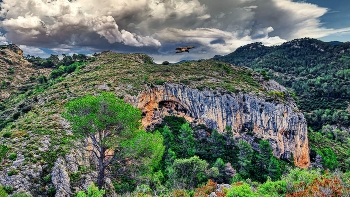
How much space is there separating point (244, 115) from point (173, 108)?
81.0 ft

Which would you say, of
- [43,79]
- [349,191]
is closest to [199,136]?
[349,191]

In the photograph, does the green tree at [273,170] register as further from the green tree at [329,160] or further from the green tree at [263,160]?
the green tree at [329,160]

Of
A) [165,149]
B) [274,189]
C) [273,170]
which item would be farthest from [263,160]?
[274,189]

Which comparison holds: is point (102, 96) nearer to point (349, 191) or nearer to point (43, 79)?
point (349, 191)

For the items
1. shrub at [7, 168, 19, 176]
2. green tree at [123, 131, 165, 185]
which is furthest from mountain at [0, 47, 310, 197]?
green tree at [123, 131, 165, 185]

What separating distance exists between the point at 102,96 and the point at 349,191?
2390cm

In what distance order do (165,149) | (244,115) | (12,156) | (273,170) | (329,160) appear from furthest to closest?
(244,115), (329,160), (273,170), (165,149), (12,156)

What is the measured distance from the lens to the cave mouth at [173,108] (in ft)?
267

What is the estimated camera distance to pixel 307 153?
3398 inches

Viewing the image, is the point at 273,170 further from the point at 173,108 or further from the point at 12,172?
the point at 12,172

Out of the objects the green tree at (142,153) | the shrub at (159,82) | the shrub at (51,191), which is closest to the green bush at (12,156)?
the shrub at (51,191)

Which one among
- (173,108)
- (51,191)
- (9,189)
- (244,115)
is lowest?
(244,115)

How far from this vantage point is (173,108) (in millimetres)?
82438

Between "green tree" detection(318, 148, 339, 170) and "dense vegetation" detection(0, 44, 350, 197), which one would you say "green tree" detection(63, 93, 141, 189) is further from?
"green tree" detection(318, 148, 339, 170)
